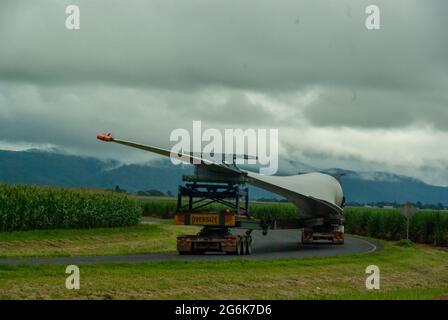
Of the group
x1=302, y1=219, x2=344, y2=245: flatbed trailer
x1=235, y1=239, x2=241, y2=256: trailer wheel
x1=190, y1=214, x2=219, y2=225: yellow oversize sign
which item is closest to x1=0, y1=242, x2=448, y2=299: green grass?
x1=235, y1=239, x2=241, y2=256: trailer wheel

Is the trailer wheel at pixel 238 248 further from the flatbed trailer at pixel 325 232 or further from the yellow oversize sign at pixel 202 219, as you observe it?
the flatbed trailer at pixel 325 232

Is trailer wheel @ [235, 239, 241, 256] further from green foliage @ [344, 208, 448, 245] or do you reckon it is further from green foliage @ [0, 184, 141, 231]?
green foliage @ [344, 208, 448, 245]

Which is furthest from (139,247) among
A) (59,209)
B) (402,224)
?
(402,224)

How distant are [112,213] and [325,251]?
16.7m

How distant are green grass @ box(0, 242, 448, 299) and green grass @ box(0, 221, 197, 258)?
377 inches

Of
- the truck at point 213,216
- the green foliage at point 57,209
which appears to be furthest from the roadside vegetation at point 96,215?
the truck at point 213,216

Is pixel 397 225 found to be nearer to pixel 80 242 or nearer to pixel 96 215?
pixel 96 215

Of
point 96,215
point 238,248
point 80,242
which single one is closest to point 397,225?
point 96,215

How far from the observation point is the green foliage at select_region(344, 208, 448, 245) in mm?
57062

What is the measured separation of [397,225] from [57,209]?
101 feet

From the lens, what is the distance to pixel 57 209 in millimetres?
42562

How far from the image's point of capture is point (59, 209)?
4272cm

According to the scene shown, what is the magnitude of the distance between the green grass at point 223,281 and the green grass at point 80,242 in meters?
9.58
